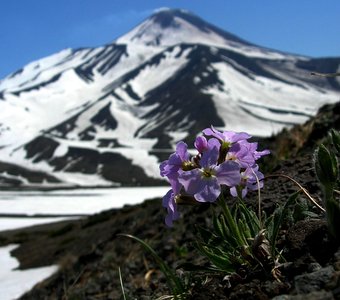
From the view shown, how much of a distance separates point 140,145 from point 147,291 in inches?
6382

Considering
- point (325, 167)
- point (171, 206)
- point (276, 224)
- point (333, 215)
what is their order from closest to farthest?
point (333, 215) < point (325, 167) < point (171, 206) < point (276, 224)

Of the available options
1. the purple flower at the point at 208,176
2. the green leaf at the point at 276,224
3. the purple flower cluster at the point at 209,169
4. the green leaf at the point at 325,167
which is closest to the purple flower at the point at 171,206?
the purple flower cluster at the point at 209,169

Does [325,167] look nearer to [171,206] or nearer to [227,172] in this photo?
[227,172]

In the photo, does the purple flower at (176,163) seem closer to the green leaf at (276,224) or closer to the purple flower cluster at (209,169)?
the purple flower cluster at (209,169)

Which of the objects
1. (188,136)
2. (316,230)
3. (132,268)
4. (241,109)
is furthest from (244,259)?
(241,109)

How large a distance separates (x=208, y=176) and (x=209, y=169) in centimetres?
3

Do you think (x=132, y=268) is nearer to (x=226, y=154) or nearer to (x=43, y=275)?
(x=226, y=154)

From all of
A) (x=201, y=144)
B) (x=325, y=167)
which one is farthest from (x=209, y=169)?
(x=325, y=167)

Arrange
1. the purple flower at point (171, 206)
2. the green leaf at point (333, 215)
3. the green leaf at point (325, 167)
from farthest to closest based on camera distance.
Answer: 1. the purple flower at point (171, 206)
2. the green leaf at point (325, 167)
3. the green leaf at point (333, 215)

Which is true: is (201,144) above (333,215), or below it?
above

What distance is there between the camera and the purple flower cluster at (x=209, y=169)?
7.66 feet

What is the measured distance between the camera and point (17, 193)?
377ft

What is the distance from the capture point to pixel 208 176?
92.9 inches

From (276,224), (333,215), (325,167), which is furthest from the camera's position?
(276,224)
